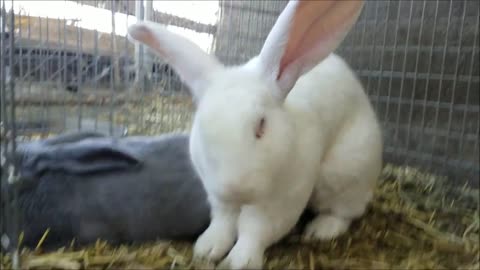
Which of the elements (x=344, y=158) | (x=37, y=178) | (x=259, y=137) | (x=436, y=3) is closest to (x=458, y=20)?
(x=436, y=3)

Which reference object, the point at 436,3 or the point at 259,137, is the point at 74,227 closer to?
the point at 259,137

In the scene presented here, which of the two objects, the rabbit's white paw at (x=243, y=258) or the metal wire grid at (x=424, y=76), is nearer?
the rabbit's white paw at (x=243, y=258)

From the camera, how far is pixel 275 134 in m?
1.22

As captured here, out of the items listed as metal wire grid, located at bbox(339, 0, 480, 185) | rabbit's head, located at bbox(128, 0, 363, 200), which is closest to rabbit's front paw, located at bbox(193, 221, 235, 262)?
rabbit's head, located at bbox(128, 0, 363, 200)

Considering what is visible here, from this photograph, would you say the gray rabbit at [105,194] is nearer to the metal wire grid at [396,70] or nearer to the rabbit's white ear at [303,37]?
the rabbit's white ear at [303,37]

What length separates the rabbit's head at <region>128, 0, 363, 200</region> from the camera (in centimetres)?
114

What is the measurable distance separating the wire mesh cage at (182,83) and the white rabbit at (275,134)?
737 millimetres

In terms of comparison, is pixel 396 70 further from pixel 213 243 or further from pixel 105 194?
pixel 105 194

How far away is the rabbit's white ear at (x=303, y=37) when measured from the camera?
1284 millimetres

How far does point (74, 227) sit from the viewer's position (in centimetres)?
138

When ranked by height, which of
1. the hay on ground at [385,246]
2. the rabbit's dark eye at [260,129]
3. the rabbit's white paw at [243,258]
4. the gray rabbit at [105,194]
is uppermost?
the rabbit's dark eye at [260,129]

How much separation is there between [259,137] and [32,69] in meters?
1.28

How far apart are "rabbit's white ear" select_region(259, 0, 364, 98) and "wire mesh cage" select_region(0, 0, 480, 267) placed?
933 mm

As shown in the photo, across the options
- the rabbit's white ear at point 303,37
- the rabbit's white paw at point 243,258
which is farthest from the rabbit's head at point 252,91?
the rabbit's white paw at point 243,258
